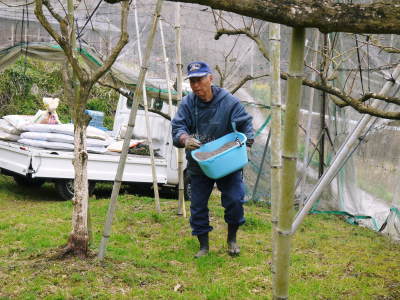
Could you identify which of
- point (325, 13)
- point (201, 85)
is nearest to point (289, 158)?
point (325, 13)

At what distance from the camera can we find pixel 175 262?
551cm

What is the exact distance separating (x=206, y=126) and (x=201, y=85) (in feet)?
1.36

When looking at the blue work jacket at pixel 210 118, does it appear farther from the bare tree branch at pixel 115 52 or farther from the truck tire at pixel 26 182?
the truck tire at pixel 26 182

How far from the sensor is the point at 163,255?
5719mm

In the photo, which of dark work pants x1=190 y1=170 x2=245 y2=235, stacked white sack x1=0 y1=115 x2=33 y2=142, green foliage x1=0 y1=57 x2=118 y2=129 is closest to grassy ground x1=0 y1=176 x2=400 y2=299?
dark work pants x1=190 y1=170 x2=245 y2=235

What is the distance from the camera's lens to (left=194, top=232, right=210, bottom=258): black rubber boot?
5676 millimetres

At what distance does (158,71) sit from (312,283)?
21.0ft

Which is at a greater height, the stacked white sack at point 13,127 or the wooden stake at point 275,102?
the wooden stake at point 275,102

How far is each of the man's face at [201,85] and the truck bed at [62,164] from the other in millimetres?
4261

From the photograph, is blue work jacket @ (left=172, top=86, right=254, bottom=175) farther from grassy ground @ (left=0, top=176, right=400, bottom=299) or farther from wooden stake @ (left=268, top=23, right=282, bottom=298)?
wooden stake @ (left=268, top=23, right=282, bottom=298)

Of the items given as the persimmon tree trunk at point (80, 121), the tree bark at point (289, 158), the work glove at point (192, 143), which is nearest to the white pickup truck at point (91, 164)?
the persimmon tree trunk at point (80, 121)

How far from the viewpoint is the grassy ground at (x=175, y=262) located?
4.45 meters

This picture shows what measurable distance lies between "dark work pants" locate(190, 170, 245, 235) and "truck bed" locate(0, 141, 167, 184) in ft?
13.2

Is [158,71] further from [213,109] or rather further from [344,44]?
[213,109]
